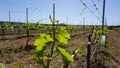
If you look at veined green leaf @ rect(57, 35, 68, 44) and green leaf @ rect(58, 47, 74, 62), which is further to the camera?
veined green leaf @ rect(57, 35, 68, 44)

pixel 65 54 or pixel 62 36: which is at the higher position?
pixel 62 36

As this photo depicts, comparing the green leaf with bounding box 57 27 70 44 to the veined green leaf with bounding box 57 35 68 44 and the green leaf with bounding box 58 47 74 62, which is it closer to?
the veined green leaf with bounding box 57 35 68 44

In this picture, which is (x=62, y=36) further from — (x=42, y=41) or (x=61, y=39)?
(x=42, y=41)

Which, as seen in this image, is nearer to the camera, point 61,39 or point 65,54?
point 65,54

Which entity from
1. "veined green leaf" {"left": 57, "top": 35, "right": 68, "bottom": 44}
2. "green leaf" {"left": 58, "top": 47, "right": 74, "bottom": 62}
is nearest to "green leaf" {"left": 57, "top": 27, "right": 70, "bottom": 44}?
"veined green leaf" {"left": 57, "top": 35, "right": 68, "bottom": 44}

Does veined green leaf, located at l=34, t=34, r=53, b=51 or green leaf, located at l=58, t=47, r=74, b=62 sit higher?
veined green leaf, located at l=34, t=34, r=53, b=51

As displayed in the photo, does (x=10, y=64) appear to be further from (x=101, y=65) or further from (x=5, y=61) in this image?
(x=101, y=65)

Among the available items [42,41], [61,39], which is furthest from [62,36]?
[42,41]

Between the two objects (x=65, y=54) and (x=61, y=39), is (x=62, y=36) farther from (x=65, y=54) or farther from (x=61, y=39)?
(x=65, y=54)

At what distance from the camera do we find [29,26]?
17.3 meters

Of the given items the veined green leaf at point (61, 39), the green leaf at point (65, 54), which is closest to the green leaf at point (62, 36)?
the veined green leaf at point (61, 39)

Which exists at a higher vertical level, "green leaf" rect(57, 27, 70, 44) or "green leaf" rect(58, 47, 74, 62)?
"green leaf" rect(57, 27, 70, 44)

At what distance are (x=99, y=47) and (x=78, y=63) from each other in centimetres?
409

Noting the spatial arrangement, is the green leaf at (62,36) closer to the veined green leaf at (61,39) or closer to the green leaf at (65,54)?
the veined green leaf at (61,39)
